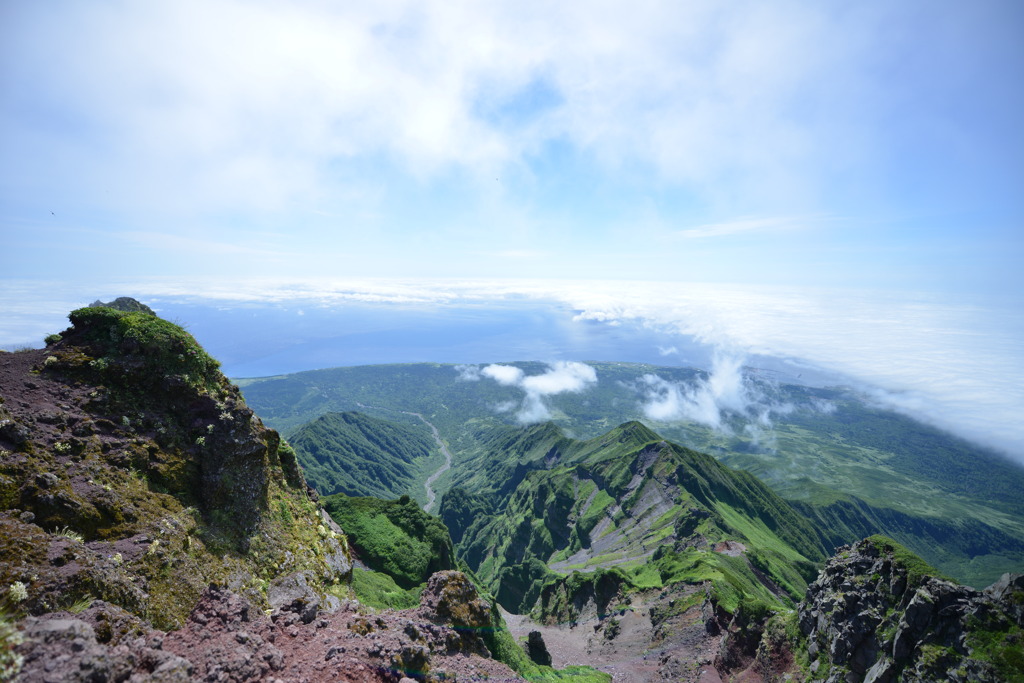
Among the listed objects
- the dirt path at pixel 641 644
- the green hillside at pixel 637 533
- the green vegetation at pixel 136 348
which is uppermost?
the green vegetation at pixel 136 348

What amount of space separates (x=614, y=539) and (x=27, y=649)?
135 metres

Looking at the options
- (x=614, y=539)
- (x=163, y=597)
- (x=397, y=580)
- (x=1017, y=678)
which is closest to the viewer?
(x=163, y=597)

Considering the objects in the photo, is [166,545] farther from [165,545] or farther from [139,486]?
[139,486]

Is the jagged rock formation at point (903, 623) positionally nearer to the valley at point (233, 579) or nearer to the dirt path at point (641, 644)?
the valley at point (233, 579)

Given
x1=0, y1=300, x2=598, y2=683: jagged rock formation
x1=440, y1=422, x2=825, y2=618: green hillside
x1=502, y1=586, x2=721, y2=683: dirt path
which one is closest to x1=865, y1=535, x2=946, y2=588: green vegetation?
x1=502, y1=586, x2=721, y2=683: dirt path

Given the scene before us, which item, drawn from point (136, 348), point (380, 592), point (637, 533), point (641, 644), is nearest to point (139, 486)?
point (136, 348)

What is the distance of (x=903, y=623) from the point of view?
34.5 meters

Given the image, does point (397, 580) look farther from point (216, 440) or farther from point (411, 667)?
point (411, 667)

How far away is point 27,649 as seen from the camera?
8008 mm

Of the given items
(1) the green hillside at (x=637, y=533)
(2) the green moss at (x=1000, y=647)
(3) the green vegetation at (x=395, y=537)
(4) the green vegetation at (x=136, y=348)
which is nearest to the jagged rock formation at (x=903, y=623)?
(2) the green moss at (x=1000, y=647)

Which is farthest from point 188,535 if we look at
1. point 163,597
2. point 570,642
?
point 570,642

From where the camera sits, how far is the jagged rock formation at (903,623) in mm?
30000

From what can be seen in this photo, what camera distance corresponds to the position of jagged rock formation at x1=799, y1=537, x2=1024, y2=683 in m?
30.0

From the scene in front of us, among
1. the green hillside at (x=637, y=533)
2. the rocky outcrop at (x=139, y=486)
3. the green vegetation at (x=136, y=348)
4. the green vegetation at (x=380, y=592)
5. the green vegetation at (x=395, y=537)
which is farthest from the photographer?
the green hillside at (x=637, y=533)
